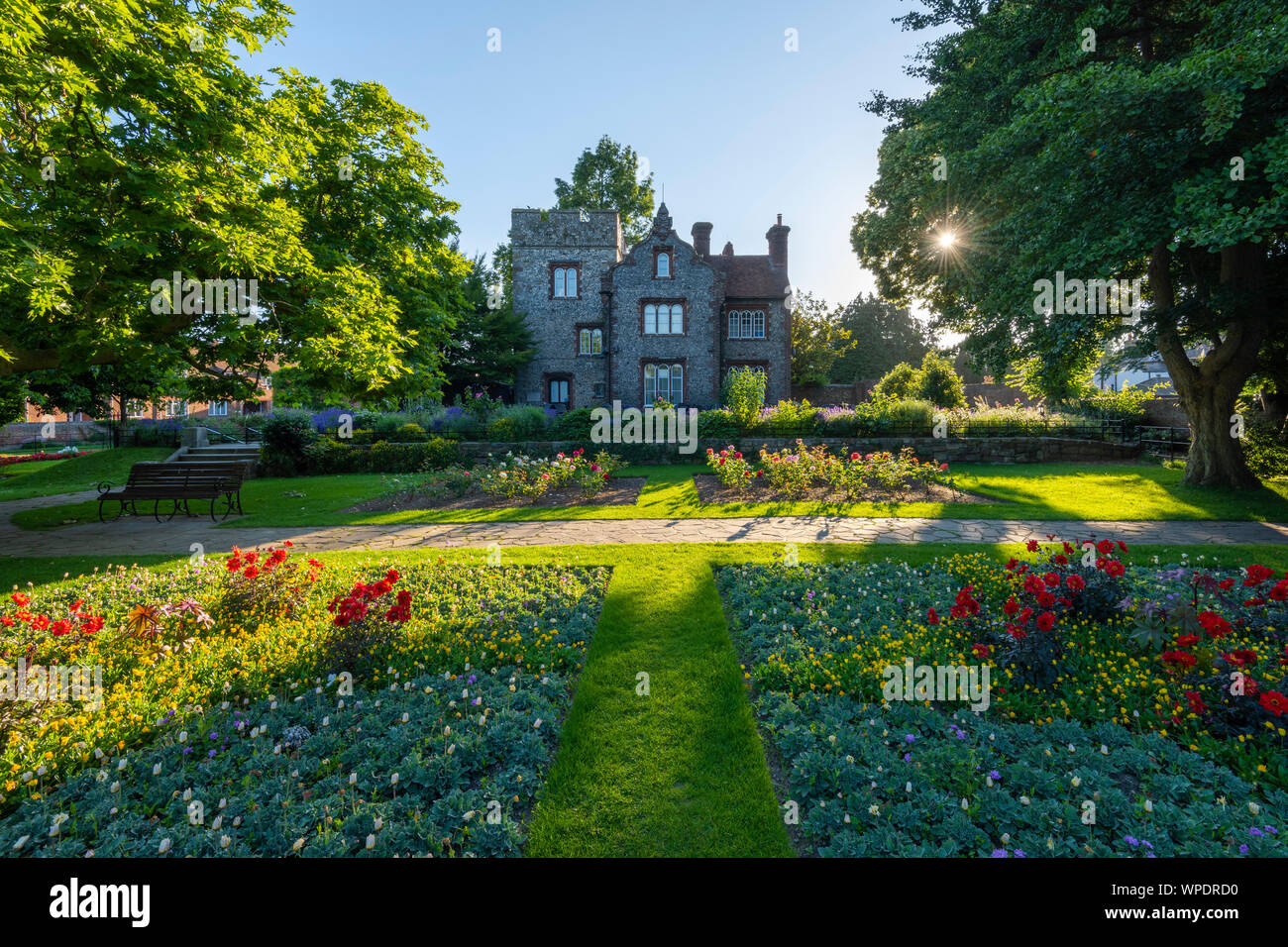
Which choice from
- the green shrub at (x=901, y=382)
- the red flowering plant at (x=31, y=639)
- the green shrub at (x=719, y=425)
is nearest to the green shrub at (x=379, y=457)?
the green shrub at (x=719, y=425)

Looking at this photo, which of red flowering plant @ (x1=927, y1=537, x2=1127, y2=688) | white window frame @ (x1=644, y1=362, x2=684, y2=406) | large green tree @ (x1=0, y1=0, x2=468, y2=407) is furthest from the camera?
white window frame @ (x1=644, y1=362, x2=684, y2=406)

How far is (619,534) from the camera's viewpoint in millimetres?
9312

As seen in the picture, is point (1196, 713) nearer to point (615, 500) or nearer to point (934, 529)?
point (934, 529)

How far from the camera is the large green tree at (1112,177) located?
888cm

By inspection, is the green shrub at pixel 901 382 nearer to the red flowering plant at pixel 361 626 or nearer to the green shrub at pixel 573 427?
the green shrub at pixel 573 427

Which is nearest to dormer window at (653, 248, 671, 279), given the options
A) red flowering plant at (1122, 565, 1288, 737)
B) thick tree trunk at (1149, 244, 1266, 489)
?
thick tree trunk at (1149, 244, 1266, 489)

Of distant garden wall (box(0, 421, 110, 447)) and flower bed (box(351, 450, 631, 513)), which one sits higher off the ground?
distant garden wall (box(0, 421, 110, 447))

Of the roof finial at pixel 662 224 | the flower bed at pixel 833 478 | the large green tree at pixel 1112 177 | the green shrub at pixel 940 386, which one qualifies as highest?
the roof finial at pixel 662 224

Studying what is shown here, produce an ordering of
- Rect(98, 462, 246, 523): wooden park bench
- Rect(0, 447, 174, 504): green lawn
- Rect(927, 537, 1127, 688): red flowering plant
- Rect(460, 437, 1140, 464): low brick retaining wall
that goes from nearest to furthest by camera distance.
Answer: Rect(927, 537, 1127, 688): red flowering plant, Rect(98, 462, 246, 523): wooden park bench, Rect(0, 447, 174, 504): green lawn, Rect(460, 437, 1140, 464): low brick retaining wall

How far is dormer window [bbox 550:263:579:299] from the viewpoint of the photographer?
3241 centimetres

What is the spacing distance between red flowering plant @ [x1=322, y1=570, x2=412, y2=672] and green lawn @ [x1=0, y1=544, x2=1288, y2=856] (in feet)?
6.06

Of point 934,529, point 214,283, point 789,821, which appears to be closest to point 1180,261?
point 934,529

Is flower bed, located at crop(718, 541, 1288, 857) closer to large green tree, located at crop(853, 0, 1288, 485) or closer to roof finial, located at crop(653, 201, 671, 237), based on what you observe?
large green tree, located at crop(853, 0, 1288, 485)

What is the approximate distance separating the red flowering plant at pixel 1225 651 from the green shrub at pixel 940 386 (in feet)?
82.5
